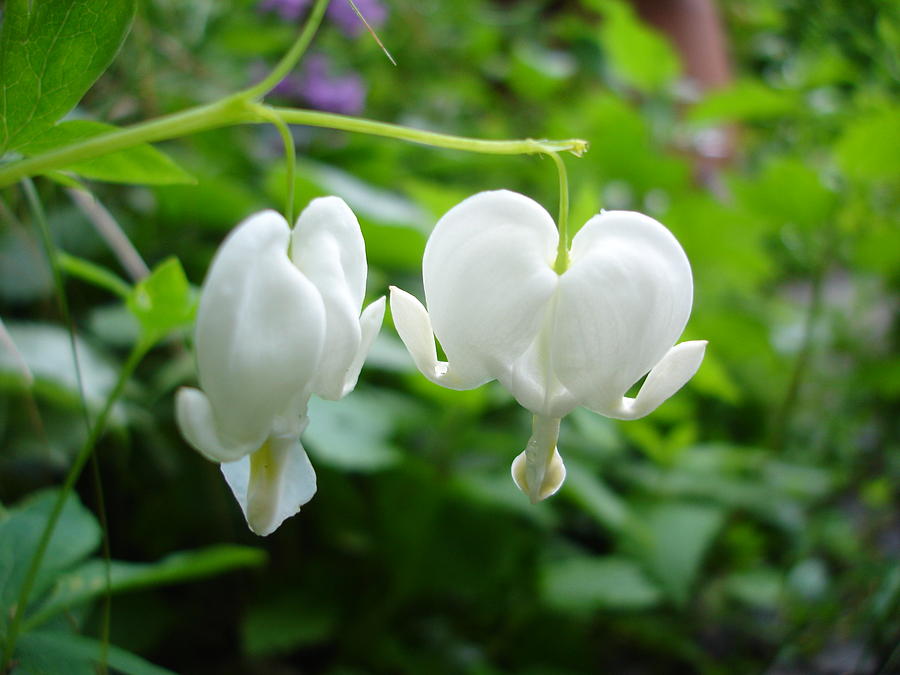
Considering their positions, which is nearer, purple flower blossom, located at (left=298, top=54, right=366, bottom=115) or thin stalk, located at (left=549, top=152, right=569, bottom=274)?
thin stalk, located at (left=549, top=152, right=569, bottom=274)

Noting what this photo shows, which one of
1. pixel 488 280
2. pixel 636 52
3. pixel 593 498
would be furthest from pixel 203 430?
pixel 636 52

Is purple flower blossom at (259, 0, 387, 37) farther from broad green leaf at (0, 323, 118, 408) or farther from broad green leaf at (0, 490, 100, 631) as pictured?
broad green leaf at (0, 490, 100, 631)

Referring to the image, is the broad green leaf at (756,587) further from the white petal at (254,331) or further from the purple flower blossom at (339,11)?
the purple flower blossom at (339,11)

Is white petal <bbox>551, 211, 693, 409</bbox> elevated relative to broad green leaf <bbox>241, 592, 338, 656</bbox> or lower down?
elevated

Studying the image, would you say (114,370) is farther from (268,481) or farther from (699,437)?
(699,437)

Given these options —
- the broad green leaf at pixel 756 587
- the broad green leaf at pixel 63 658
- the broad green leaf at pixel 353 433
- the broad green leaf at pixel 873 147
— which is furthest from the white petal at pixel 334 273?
the broad green leaf at pixel 873 147

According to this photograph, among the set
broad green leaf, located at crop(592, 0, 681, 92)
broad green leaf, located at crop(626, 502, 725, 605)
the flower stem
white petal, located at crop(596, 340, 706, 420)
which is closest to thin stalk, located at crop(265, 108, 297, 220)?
the flower stem
